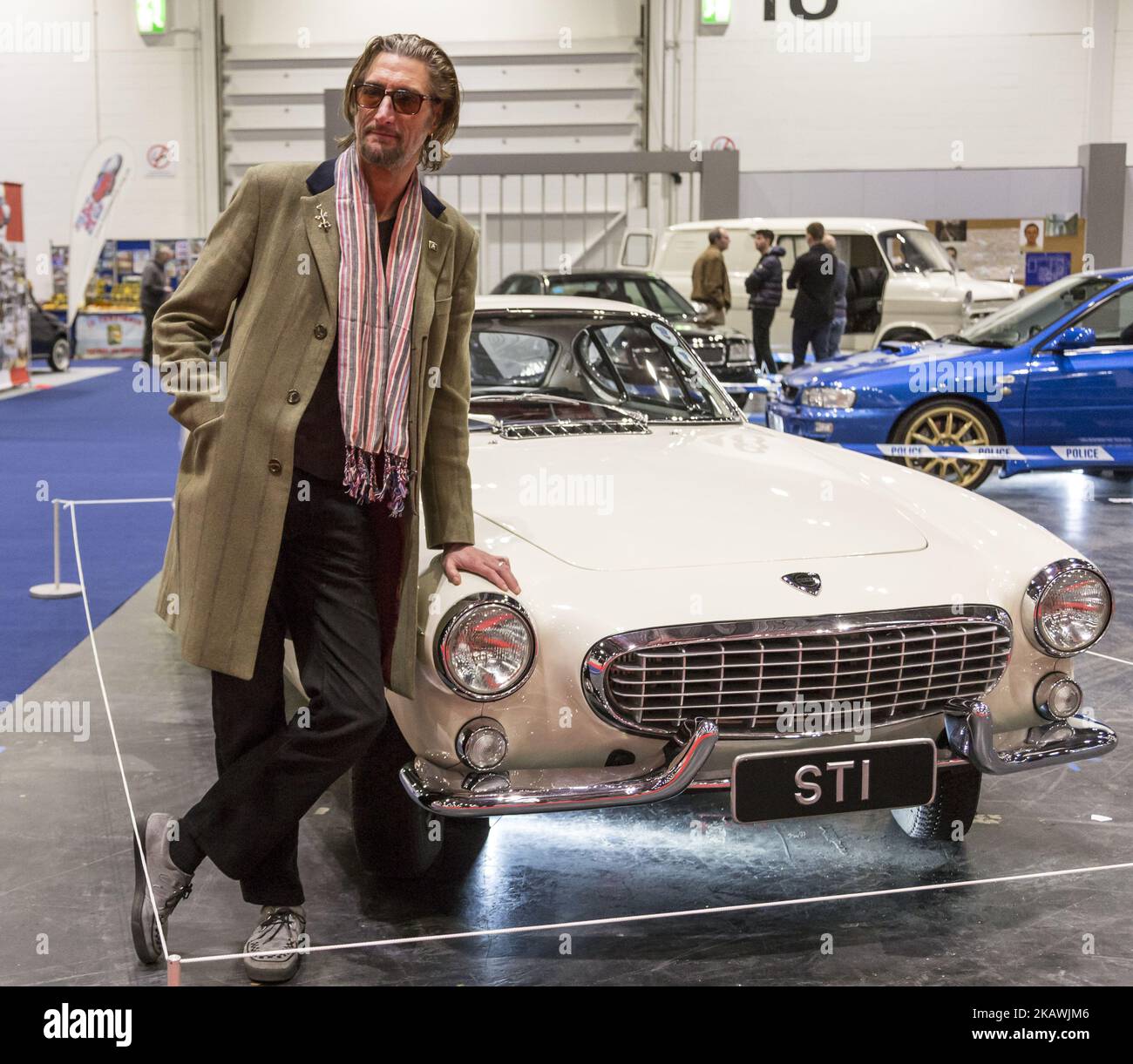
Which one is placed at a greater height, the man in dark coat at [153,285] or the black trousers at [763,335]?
the man in dark coat at [153,285]

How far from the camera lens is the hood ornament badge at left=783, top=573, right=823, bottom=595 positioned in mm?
2895

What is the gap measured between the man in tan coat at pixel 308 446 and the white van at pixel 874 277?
12025mm

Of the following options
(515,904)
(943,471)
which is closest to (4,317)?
(943,471)

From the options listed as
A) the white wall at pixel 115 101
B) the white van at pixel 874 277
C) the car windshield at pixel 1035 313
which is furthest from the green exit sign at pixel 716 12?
the car windshield at pixel 1035 313

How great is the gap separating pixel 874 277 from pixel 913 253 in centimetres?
58

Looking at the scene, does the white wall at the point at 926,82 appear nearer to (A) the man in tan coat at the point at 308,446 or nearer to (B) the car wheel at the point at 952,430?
(B) the car wheel at the point at 952,430

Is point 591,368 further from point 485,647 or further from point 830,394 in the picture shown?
point 830,394

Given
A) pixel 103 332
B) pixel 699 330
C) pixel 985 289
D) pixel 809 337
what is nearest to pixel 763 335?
pixel 809 337

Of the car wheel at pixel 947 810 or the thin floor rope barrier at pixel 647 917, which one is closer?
the thin floor rope barrier at pixel 647 917

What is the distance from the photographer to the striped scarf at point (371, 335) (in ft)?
8.15

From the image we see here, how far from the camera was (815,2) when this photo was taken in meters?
19.7

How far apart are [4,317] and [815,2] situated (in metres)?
11.7

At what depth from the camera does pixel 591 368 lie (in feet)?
14.6
